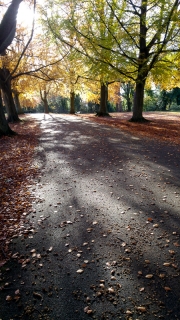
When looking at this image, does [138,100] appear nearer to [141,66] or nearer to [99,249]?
[141,66]

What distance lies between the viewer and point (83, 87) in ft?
72.9

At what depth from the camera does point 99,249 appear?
11.0 feet

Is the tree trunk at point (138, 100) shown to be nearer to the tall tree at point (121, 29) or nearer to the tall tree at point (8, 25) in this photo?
the tall tree at point (121, 29)

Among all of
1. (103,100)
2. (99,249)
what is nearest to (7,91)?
(103,100)

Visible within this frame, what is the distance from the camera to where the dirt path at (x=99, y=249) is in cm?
251

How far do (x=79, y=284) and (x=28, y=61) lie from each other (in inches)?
766

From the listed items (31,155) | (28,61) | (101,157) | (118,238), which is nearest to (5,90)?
(28,61)

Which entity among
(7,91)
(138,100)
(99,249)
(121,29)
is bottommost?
(99,249)

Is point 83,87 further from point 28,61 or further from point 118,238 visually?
point 118,238

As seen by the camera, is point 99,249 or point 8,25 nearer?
point 99,249

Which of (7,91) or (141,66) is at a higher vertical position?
(141,66)

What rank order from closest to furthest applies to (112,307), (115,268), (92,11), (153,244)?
(112,307), (115,268), (153,244), (92,11)

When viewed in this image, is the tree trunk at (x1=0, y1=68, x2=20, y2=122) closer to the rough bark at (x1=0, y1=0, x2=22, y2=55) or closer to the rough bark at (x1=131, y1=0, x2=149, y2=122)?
the rough bark at (x1=131, y1=0, x2=149, y2=122)

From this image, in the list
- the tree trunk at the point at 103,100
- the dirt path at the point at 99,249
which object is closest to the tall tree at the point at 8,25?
the dirt path at the point at 99,249
